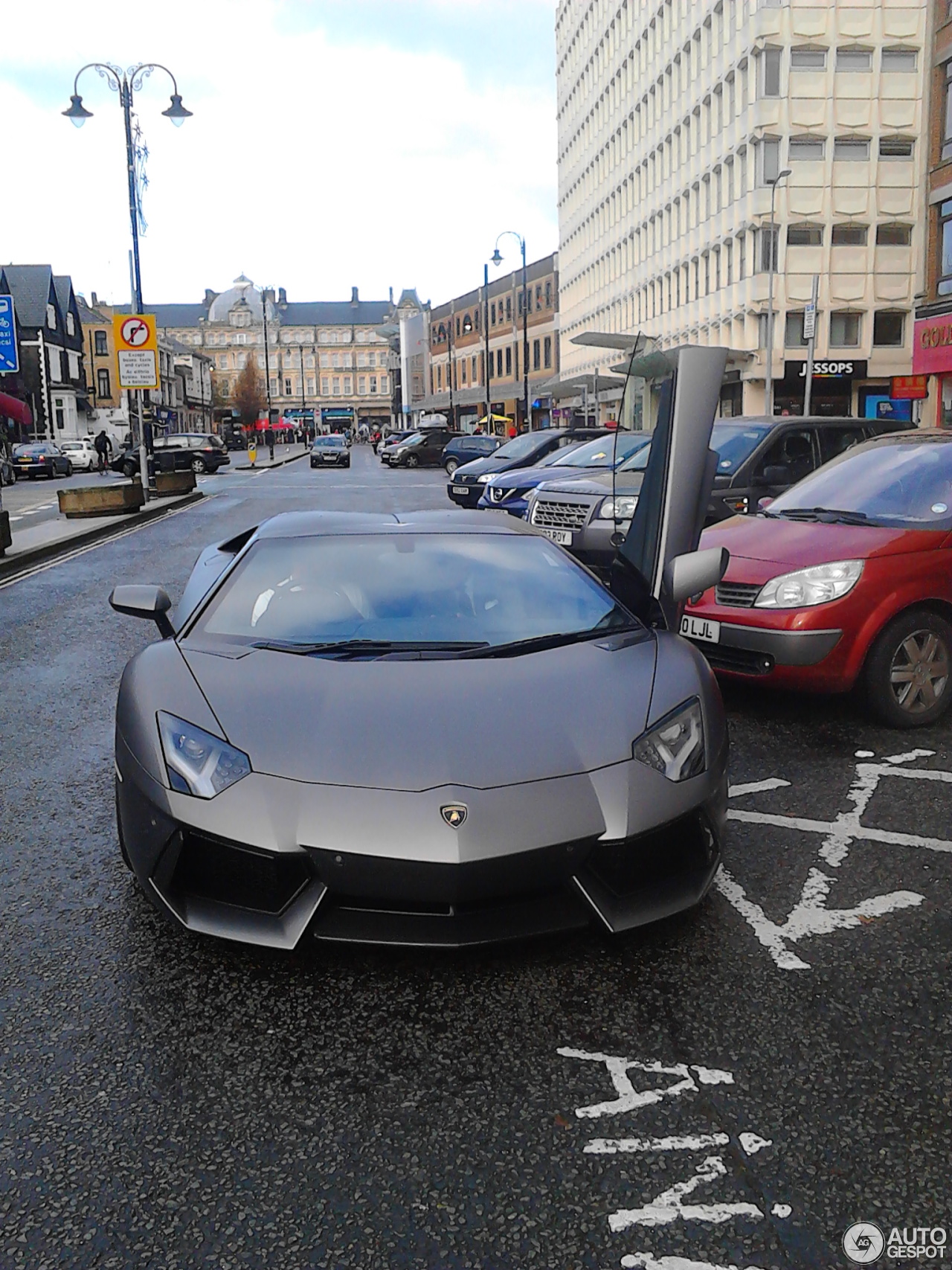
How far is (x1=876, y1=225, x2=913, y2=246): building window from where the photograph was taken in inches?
1698

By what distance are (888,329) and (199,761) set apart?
1791 inches

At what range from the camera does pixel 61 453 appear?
4881 centimetres

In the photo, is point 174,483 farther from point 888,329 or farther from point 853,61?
point 853,61

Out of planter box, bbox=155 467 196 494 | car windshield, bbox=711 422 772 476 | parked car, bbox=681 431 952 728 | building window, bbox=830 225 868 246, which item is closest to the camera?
parked car, bbox=681 431 952 728

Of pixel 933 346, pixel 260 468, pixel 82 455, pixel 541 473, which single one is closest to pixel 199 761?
pixel 541 473

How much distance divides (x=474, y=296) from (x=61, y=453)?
64463mm

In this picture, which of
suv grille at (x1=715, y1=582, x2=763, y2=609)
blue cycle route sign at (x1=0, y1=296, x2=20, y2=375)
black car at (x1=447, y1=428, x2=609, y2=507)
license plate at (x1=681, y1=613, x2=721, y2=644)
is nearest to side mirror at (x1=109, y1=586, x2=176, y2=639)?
license plate at (x1=681, y1=613, x2=721, y2=644)

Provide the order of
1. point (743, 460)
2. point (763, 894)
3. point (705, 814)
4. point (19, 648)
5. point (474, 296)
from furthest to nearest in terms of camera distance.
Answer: point (474, 296) → point (743, 460) → point (19, 648) → point (763, 894) → point (705, 814)

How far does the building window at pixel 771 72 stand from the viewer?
41688 millimetres

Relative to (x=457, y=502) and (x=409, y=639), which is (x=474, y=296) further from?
(x=409, y=639)

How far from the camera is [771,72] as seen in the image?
41969 mm

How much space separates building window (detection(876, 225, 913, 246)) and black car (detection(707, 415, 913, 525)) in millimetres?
36122

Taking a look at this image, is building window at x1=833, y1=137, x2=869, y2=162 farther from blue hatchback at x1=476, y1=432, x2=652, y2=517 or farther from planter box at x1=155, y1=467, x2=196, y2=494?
blue hatchback at x1=476, y1=432, x2=652, y2=517

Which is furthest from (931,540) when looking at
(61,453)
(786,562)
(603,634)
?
(61,453)
